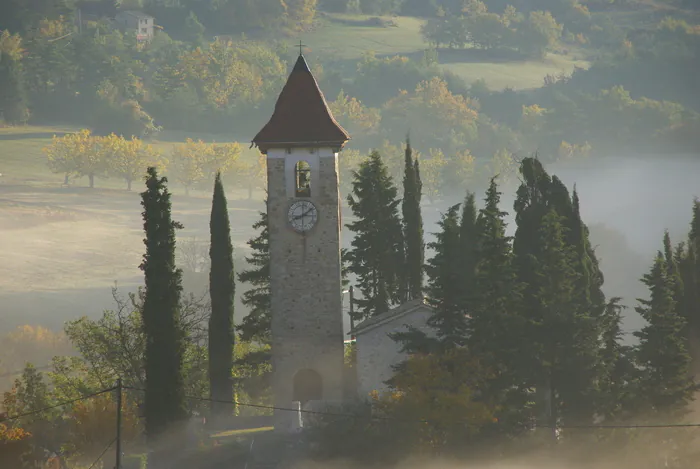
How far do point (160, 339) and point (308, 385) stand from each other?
268 inches

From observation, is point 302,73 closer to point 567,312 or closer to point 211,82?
point 567,312

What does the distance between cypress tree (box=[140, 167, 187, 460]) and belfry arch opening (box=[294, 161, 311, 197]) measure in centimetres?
542

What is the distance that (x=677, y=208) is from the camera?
476 feet

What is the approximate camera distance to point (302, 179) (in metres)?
47.1

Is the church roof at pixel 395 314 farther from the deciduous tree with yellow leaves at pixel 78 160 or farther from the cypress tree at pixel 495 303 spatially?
the deciduous tree with yellow leaves at pixel 78 160

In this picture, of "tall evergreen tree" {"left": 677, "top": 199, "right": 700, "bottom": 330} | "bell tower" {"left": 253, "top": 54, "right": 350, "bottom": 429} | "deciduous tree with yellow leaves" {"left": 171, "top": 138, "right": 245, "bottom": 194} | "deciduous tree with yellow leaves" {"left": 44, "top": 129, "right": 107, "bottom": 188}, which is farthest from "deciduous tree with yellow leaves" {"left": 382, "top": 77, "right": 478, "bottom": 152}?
"bell tower" {"left": 253, "top": 54, "right": 350, "bottom": 429}

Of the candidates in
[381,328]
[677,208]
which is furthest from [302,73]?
[677,208]

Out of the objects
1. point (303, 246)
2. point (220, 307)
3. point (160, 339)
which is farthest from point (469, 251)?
point (160, 339)

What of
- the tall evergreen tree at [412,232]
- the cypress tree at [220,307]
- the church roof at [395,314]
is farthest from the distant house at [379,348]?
the tall evergreen tree at [412,232]

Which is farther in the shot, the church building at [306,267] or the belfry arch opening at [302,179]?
the belfry arch opening at [302,179]

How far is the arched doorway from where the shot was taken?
153ft

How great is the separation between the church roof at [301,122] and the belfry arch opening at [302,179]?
0.96m

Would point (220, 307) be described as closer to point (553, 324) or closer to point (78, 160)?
point (553, 324)

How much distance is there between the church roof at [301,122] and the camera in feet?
151
